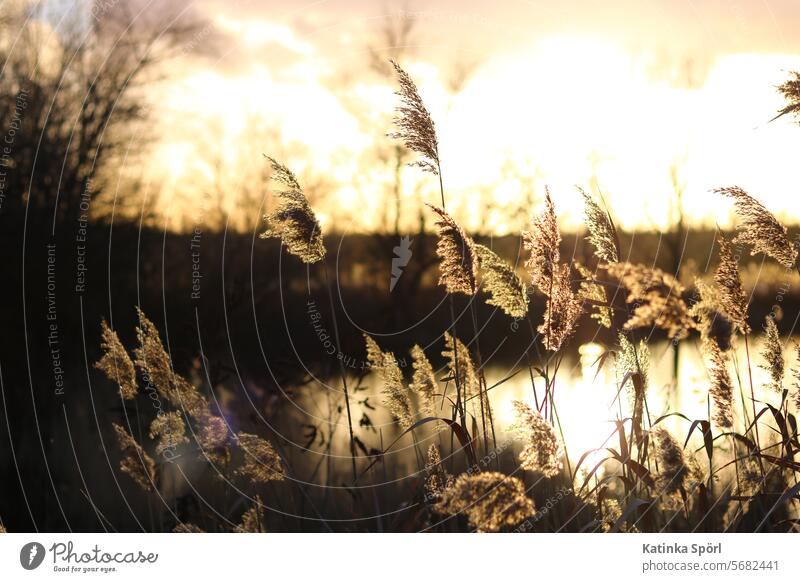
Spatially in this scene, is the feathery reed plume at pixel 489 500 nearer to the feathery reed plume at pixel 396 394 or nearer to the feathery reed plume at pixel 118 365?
the feathery reed plume at pixel 396 394

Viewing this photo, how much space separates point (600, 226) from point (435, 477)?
4.89 feet

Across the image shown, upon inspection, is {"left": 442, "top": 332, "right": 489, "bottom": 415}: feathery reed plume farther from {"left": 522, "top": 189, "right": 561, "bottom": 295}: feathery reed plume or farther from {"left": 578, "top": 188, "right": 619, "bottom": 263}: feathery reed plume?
{"left": 578, "top": 188, "right": 619, "bottom": 263}: feathery reed plume

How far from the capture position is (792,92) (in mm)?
4270

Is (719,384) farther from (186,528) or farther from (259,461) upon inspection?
(186,528)

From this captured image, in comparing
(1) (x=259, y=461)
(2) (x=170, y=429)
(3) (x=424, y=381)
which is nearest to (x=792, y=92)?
(3) (x=424, y=381)

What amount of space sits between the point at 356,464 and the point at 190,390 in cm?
97

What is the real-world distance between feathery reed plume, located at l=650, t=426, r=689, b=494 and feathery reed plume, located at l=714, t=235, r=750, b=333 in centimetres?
71

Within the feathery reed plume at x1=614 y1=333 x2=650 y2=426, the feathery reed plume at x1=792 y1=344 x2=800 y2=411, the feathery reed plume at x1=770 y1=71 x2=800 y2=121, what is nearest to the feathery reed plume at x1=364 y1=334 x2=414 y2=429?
the feathery reed plume at x1=614 y1=333 x2=650 y2=426

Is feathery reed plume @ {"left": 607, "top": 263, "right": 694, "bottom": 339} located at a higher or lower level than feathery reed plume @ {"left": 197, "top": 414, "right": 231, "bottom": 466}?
higher

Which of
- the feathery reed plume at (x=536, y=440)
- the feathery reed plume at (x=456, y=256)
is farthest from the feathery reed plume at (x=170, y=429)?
the feathery reed plume at (x=536, y=440)

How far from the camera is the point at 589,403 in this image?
4453 millimetres

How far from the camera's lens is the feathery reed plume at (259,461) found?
4.19m

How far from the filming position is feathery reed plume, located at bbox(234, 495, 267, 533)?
13.9 feet
